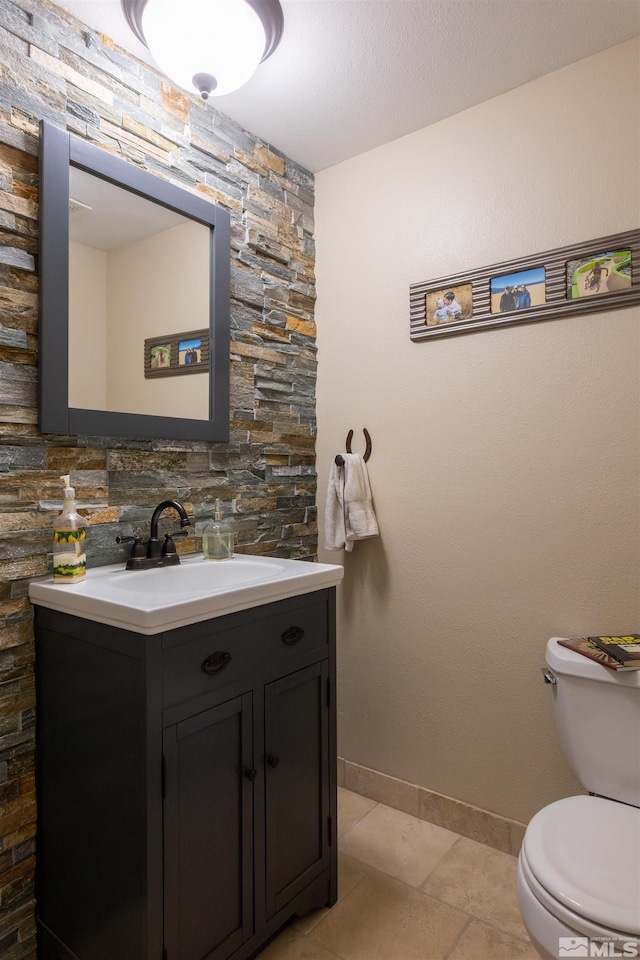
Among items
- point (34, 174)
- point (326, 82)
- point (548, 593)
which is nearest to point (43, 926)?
point (548, 593)

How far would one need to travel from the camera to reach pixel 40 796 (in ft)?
4.93

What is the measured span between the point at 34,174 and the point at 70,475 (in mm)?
788

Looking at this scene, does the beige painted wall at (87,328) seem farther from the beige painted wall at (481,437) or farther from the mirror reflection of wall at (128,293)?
the beige painted wall at (481,437)

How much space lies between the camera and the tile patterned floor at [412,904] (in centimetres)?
→ 155

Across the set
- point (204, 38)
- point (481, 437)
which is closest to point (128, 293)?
point (204, 38)

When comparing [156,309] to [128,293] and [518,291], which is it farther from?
[518,291]

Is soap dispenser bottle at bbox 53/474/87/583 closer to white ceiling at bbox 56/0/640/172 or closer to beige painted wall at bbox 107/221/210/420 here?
beige painted wall at bbox 107/221/210/420

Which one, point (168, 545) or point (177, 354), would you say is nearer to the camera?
point (168, 545)

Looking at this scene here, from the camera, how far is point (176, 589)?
5.61 ft

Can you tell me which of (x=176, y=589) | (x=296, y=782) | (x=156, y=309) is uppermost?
(x=156, y=309)

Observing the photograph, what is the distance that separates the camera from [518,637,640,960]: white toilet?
108 centimetres

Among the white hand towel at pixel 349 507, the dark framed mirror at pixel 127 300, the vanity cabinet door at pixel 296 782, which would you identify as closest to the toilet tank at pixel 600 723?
the vanity cabinet door at pixel 296 782

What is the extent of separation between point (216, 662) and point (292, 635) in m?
0.28

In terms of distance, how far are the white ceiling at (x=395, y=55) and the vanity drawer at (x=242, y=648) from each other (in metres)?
1.63
